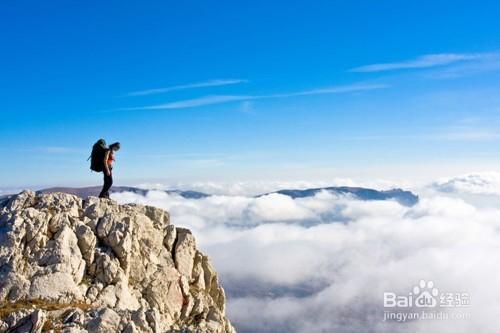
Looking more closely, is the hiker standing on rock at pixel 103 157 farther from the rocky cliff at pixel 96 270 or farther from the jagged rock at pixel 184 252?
the jagged rock at pixel 184 252

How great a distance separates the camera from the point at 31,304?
31.5 m

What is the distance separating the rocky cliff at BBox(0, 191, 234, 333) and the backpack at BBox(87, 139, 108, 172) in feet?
10.4

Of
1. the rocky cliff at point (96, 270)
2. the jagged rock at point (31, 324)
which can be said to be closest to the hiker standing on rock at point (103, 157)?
the rocky cliff at point (96, 270)

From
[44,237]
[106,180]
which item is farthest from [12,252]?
[106,180]

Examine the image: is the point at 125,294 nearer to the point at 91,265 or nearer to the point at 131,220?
the point at 91,265

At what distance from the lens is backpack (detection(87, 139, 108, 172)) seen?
43562 millimetres

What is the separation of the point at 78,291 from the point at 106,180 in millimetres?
12542

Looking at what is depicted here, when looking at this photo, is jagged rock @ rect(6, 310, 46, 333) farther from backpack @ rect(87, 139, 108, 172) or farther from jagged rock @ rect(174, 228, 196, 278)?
backpack @ rect(87, 139, 108, 172)

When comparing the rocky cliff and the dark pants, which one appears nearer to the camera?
the rocky cliff

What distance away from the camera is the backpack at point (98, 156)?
43.6 metres

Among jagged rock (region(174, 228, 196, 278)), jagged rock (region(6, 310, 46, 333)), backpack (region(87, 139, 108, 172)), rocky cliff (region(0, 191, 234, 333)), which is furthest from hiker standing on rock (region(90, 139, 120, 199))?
jagged rock (region(6, 310, 46, 333))

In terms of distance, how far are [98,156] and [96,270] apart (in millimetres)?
11174

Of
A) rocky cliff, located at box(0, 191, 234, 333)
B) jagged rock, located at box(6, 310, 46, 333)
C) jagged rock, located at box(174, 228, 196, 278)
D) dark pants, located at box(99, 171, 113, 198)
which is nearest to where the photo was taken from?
jagged rock, located at box(6, 310, 46, 333)

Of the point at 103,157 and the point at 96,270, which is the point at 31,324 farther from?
the point at 103,157
